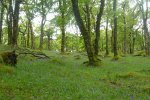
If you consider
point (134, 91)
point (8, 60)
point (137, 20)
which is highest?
point (137, 20)

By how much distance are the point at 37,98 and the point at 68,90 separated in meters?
2.31

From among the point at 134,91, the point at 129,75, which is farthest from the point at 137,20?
the point at 134,91

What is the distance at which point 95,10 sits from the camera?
5553cm

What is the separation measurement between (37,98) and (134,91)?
16.4 feet

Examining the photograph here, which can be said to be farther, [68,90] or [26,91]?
[68,90]

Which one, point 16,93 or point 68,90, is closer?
point 16,93

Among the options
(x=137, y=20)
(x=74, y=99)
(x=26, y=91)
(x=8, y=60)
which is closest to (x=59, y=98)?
(x=74, y=99)

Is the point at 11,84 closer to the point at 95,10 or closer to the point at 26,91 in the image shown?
the point at 26,91

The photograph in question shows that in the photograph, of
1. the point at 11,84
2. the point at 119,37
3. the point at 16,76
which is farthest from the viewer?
the point at 119,37

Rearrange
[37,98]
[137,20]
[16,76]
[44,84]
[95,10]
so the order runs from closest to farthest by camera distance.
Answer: [37,98]
[44,84]
[16,76]
[95,10]
[137,20]

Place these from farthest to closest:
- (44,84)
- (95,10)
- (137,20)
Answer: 1. (137,20)
2. (95,10)
3. (44,84)

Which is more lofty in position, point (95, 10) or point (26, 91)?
point (95, 10)

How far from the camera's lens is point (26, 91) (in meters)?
11.8

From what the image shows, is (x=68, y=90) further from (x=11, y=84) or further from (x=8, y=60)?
(x=8, y=60)
